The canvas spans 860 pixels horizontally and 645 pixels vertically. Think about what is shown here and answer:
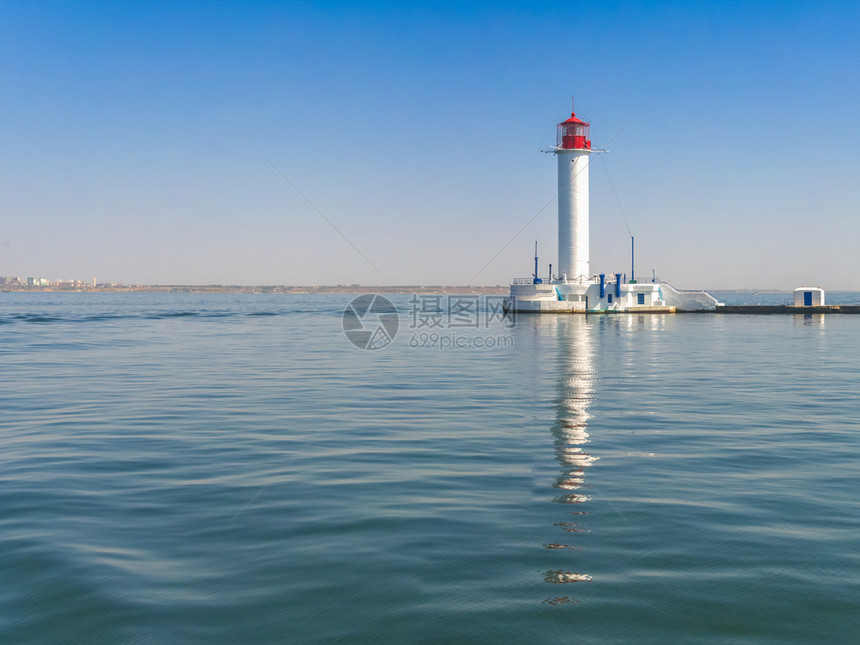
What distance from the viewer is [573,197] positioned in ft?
237

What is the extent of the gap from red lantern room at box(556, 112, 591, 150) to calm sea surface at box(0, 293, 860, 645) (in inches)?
2290

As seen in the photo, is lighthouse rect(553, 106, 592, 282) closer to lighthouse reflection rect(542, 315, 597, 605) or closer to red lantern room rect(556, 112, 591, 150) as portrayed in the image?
red lantern room rect(556, 112, 591, 150)

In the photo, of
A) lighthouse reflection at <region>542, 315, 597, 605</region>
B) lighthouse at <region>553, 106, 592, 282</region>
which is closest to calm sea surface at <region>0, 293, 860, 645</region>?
lighthouse reflection at <region>542, 315, 597, 605</region>

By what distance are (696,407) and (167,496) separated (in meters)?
12.9

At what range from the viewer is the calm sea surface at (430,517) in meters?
5.47

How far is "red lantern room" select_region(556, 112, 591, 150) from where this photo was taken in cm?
7325

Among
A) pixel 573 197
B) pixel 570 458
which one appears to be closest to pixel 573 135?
pixel 573 197

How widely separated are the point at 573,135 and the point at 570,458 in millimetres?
67896

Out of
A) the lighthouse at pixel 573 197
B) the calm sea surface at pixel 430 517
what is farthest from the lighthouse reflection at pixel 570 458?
the lighthouse at pixel 573 197

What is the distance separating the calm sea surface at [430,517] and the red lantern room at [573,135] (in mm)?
58164

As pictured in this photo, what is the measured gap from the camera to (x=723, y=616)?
5.46 metres

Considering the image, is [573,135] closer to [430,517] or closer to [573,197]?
[573,197]

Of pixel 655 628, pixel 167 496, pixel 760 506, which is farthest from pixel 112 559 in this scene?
pixel 760 506

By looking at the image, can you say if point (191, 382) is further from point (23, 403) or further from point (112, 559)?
point (112, 559)
